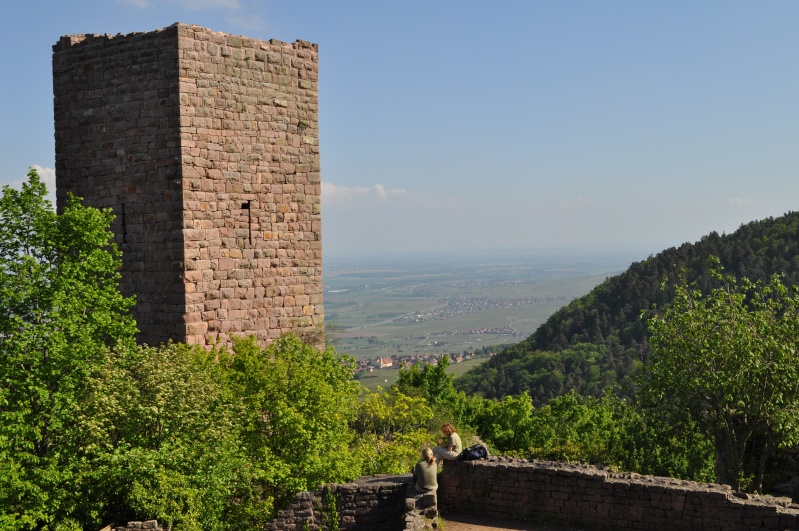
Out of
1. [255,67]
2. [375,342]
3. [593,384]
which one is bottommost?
[375,342]

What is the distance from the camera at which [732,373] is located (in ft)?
50.9

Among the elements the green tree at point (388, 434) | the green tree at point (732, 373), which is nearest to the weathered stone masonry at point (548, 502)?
the green tree at point (388, 434)

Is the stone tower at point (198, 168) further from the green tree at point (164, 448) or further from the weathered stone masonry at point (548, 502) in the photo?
the weathered stone masonry at point (548, 502)

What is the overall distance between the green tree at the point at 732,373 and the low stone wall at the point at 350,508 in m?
6.76

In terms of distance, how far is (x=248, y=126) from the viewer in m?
15.4

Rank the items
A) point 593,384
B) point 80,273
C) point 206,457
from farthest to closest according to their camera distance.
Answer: point 593,384 < point 80,273 < point 206,457

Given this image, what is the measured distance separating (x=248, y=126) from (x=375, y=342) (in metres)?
131

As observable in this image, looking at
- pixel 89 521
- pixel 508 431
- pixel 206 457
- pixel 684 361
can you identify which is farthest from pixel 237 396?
pixel 508 431

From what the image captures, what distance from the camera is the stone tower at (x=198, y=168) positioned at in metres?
14.6

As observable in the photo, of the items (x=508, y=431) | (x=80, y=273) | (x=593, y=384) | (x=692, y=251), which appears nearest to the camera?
(x=80, y=273)

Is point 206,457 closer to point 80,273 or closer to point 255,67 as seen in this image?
point 80,273

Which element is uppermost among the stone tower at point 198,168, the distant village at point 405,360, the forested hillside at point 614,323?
the stone tower at point 198,168

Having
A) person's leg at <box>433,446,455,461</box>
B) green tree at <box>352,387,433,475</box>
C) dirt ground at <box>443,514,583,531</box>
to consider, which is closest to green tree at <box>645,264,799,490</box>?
green tree at <box>352,387,433,475</box>

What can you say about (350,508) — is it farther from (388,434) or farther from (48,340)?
(388,434)
